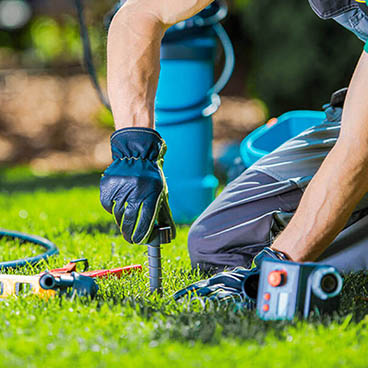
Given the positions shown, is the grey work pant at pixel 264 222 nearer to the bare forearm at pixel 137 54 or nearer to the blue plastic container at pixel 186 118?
the bare forearm at pixel 137 54

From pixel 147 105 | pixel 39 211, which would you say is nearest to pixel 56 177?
pixel 39 211

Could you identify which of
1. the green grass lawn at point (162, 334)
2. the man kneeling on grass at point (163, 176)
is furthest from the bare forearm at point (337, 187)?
the green grass lawn at point (162, 334)

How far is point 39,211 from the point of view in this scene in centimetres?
378

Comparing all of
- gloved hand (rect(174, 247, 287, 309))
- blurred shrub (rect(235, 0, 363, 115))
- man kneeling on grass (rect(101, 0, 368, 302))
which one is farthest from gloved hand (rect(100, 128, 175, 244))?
blurred shrub (rect(235, 0, 363, 115))

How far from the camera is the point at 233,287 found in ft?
5.84

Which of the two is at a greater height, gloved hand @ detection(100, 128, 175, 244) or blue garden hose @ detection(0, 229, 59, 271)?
gloved hand @ detection(100, 128, 175, 244)

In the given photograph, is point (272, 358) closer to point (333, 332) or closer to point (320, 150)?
point (333, 332)

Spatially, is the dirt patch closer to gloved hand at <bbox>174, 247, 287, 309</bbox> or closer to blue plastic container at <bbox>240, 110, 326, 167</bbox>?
blue plastic container at <bbox>240, 110, 326, 167</bbox>

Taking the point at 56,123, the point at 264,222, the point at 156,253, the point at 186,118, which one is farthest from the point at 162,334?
the point at 56,123

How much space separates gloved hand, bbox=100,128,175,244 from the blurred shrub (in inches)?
212

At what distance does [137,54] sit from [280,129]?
56.5 inches

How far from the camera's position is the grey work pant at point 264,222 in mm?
2312

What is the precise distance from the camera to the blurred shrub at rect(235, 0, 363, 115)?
6789 millimetres

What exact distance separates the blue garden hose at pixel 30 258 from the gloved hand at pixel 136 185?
2.13 ft
